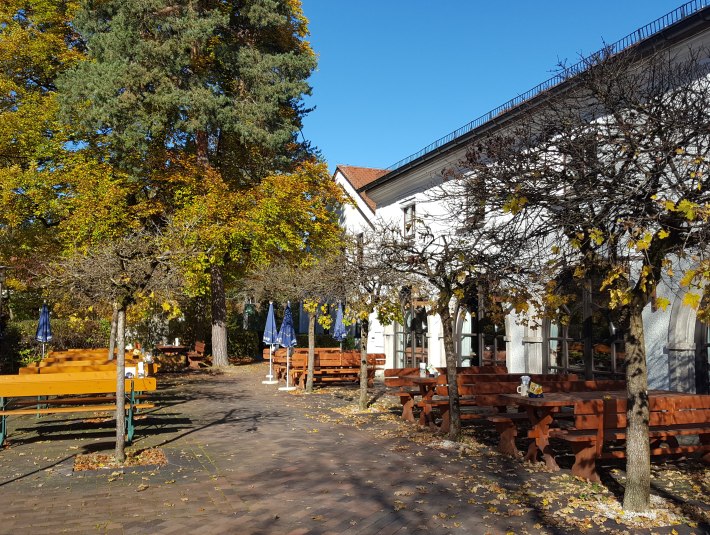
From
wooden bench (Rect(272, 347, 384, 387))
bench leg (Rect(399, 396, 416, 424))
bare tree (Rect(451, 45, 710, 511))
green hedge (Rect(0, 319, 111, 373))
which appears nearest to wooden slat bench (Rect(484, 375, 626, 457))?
bench leg (Rect(399, 396, 416, 424))

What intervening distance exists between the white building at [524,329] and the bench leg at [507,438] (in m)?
3.33

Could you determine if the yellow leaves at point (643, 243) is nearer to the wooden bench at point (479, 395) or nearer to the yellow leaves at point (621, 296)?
the yellow leaves at point (621, 296)

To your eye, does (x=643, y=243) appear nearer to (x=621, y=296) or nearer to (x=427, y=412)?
(x=621, y=296)

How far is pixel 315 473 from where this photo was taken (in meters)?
7.73

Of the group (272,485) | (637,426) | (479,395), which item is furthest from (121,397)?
(637,426)

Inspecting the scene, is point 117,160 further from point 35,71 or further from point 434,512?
point 434,512

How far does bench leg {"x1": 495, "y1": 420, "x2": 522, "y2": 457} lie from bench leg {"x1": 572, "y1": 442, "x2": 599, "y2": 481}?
4.39 ft

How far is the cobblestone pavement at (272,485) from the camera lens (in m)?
5.77

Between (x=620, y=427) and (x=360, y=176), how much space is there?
24.5 metres

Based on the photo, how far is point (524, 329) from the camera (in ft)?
51.8

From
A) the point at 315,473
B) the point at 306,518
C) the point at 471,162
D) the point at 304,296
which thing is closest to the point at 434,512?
the point at 306,518

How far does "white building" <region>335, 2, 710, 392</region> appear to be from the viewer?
11250 mm

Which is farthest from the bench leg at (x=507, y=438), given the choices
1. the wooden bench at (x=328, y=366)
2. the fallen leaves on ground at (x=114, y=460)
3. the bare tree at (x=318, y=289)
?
the wooden bench at (x=328, y=366)

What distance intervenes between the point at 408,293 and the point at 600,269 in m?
7.90
